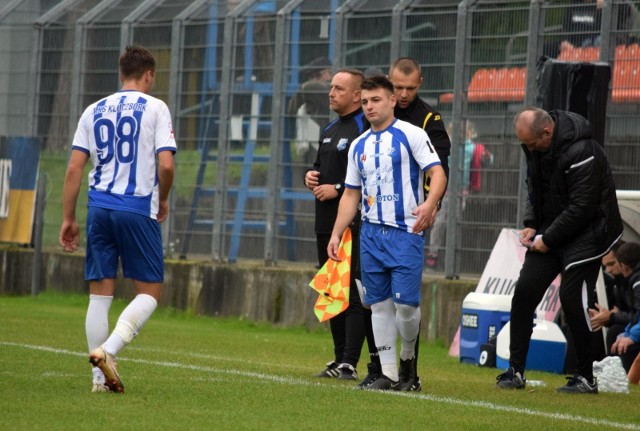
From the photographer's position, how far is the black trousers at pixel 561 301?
9688 mm

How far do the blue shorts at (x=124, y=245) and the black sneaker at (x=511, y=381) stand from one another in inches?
102

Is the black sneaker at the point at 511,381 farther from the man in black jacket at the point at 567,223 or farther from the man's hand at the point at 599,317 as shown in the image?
the man's hand at the point at 599,317

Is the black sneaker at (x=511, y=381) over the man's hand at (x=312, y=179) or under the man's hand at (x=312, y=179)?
under

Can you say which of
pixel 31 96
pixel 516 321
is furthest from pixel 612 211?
pixel 31 96

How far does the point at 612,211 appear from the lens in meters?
9.74

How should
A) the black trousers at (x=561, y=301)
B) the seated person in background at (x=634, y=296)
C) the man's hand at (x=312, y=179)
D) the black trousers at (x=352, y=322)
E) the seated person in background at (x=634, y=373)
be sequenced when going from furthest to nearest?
1. the seated person in background at (x=634, y=296)
2. the seated person in background at (x=634, y=373)
3. the man's hand at (x=312, y=179)
4. the black trousers at (x=352, y=322)
5. the black trousers at (x=561, y=301)

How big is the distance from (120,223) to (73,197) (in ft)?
1.13

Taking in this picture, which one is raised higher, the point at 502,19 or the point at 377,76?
the point at 502,19

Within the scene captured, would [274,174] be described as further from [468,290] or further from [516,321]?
[516,321]

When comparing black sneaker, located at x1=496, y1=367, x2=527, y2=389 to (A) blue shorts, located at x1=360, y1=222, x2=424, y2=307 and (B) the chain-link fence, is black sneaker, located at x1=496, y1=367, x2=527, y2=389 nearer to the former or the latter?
(A) blue shorts, located at x1=360, y1=222, x2=424, y2=307

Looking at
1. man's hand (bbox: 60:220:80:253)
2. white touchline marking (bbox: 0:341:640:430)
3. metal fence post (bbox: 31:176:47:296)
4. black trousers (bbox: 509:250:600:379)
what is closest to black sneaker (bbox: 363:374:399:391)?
white touchline marking (bbox: 0:341:640:430)

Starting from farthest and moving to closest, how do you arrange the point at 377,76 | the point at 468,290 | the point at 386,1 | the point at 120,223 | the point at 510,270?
1. the point at 386,1
2. the point at 468,290
3. the point at 510,270
4. the point at 377,76
5. the point at 120,223

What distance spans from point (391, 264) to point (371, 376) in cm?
91

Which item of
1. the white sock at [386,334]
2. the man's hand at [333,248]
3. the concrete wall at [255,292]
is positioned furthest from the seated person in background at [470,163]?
the white sock at [386,334]
